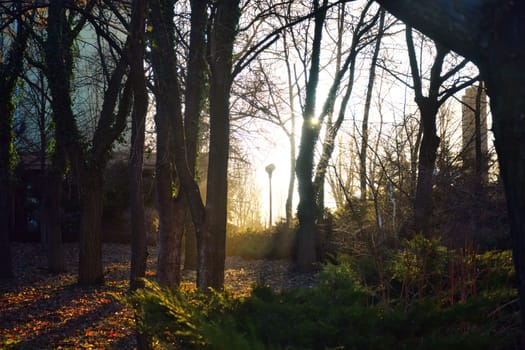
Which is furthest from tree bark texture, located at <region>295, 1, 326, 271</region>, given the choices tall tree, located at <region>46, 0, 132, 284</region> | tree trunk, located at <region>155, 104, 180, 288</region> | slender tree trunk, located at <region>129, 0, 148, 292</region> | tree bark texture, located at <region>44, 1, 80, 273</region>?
tree trunk, located at <region>155, 104, 180, 288</region>

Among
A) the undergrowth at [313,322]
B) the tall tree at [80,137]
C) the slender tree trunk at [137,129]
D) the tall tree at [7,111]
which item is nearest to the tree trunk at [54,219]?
the tall tree at [7,111]

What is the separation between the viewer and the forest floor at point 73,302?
7.56m

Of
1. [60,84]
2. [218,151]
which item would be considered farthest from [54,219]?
[218,151]

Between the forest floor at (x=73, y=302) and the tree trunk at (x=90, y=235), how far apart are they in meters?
0.28

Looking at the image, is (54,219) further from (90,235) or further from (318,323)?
(318,323)

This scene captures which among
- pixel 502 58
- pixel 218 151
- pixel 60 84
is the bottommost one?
pixel 502 58

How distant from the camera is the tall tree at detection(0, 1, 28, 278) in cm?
1132

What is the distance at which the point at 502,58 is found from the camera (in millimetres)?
2875

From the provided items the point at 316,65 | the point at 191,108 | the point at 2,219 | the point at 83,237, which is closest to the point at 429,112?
the point at 316,65

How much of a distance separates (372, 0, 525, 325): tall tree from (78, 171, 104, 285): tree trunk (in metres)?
9.36

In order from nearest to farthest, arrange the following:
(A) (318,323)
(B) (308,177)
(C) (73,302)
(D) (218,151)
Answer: (A) (318,323), (D) (218,151), (C) (73,302), (B) (308,177)

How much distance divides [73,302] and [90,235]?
5.63 ft

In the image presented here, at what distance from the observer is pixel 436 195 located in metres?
12.6

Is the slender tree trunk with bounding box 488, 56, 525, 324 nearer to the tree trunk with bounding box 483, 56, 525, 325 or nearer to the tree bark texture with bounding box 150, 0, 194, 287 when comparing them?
the tree trunk with bounding box 483, 56, 525, 325
